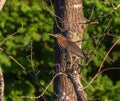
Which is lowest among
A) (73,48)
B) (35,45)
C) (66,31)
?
(35,45)

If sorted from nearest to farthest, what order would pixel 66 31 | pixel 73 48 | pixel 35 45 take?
pixel 73 48
pixel 66 31
pixel 35 45

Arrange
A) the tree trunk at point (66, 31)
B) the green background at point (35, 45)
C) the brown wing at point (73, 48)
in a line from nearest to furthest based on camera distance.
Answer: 1. the brown wing at point (73, 48)
2. the tree trunk at point (66, 31)
3. the green background at point (35, 45)

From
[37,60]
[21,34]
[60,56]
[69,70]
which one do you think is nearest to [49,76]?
[37,60]

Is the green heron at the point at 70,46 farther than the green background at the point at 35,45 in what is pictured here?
No

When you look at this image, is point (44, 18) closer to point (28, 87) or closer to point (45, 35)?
point (45, 35)

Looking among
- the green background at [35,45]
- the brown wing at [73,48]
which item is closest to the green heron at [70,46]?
the brown wing at [73,48]

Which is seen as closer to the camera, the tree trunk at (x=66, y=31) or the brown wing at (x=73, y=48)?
the brown wing at (x=73, y=48)

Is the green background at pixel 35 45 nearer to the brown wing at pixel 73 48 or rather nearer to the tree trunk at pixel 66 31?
the tree trunk at pixel 66 31

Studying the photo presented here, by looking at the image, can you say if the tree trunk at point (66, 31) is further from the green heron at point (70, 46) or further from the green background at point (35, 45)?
the green background at point (35, 45)

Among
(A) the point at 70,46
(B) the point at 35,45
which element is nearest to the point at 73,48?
(A) the point at 70,46

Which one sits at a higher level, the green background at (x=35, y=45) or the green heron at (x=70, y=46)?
the green heron at (x=70, y=46)

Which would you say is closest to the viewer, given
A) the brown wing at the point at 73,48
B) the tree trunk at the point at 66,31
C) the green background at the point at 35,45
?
the brown wing at the point at 73,48

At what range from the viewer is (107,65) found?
8.29 m

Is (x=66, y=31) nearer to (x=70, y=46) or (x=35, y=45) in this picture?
(x=70, y=46)
